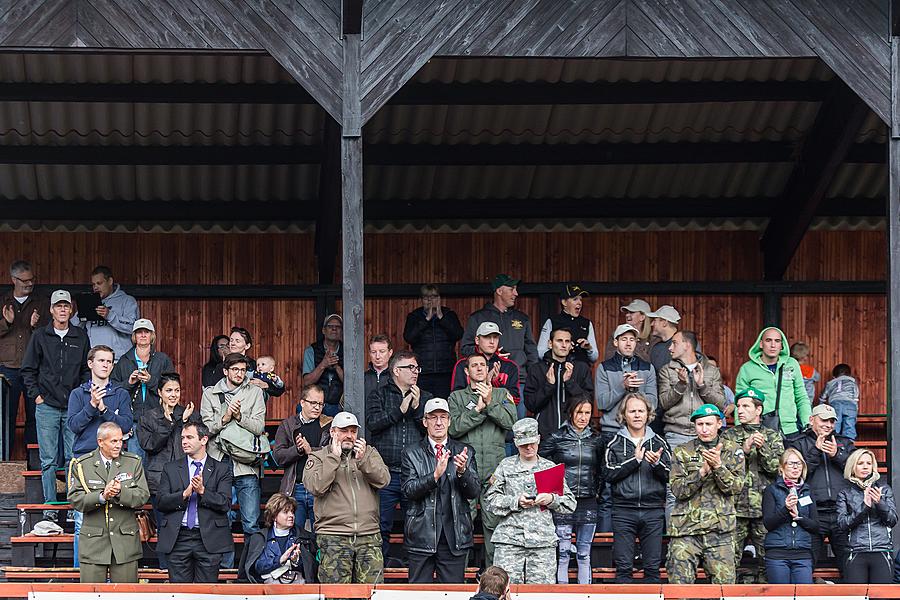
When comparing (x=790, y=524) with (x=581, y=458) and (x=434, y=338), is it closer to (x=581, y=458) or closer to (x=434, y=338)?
(x=581, y=458)

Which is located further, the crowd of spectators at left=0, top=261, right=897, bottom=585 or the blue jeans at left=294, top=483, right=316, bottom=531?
the blue jeans at left=294, top=483, right=316, bottom=531

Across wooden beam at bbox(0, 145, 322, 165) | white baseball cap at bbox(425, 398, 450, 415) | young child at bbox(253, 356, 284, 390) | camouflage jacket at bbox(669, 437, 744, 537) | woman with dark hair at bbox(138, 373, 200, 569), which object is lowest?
camouflage jacket at bbox(669, 437, 744, 537)

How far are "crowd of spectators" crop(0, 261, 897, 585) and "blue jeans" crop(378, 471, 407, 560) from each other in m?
0.02

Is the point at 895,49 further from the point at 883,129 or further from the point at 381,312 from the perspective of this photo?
the point at 381,312

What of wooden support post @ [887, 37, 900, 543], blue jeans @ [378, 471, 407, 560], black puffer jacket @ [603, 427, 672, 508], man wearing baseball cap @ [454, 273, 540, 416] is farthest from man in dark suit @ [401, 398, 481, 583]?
wooden support post @ [887, 37, 900, 543]

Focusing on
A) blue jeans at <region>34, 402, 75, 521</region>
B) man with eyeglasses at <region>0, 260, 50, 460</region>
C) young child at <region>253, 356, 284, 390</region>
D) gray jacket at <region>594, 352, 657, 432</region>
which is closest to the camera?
gray jacket at <region>594, 352, 657, 432</region>

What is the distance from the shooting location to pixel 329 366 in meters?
12.6

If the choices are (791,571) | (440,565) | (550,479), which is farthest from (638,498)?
(440,565)

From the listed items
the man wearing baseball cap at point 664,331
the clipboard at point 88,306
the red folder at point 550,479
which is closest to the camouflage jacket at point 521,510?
the red folder at point 550,479

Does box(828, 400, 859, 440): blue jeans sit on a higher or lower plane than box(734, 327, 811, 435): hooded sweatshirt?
lower

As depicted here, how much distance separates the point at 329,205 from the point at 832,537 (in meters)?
6.19

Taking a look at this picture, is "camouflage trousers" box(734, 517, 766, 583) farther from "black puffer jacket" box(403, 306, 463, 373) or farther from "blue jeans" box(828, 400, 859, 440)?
"black puffer jacket" box(403, 306, 463, 373)

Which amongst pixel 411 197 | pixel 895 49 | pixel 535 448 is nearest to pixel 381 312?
pixel 411 197

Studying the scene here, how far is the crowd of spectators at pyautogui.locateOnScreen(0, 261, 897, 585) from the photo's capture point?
10102 millimetres
